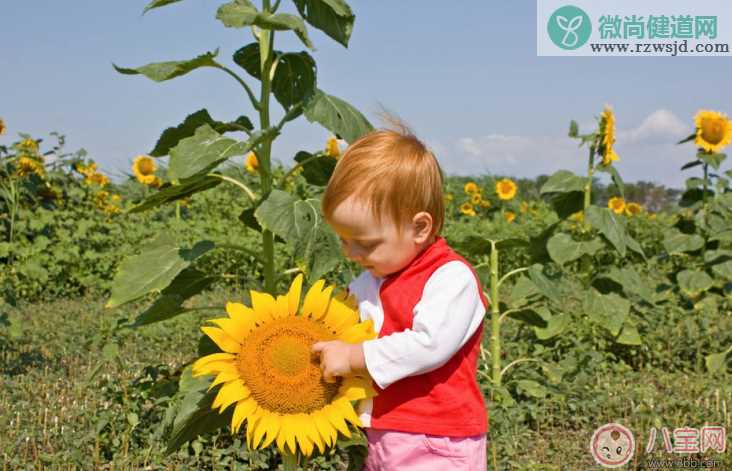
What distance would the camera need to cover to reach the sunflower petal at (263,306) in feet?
5.47

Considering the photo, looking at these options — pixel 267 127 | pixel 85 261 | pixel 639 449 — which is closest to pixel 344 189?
pixel 267 127

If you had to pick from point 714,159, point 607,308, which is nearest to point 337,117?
point 607,308

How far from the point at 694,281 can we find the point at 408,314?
132 inches

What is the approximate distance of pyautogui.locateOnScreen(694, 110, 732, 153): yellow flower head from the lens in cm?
474

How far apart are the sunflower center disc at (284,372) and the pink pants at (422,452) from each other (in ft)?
0.62

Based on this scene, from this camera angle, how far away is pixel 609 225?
3588 mm

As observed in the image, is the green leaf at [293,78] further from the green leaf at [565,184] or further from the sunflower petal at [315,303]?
the green leaf at [565,184]

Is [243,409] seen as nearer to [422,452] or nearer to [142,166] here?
[422,452]

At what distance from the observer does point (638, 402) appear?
11.4ft

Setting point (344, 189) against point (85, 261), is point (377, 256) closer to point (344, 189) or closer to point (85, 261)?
point (344, 189)

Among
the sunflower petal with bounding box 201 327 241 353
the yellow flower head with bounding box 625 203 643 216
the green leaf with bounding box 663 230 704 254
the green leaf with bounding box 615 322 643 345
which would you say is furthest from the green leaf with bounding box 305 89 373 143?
the yellow flower head with bounding box 625 203 643 216

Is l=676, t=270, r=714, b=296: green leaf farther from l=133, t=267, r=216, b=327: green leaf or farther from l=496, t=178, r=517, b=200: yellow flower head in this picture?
l=496, t=178, r=517, b=200: yellow flower head

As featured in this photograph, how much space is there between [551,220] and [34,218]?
491 centimetres

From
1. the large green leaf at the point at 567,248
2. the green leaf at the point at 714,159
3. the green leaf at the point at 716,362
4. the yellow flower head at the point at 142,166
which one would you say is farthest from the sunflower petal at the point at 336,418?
the yellow flower head at the point at 142,166
